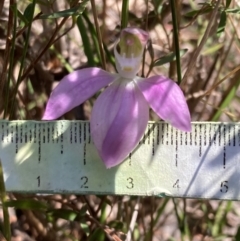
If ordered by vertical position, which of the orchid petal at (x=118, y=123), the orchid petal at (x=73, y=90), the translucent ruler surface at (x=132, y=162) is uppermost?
the orchid petal at (x=73, y=90)

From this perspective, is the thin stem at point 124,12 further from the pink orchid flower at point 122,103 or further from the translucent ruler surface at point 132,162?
the translucent ruler surface at point 132,162

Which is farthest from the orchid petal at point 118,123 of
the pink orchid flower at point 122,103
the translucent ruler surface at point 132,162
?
the translucent ruler surface at point 132,162

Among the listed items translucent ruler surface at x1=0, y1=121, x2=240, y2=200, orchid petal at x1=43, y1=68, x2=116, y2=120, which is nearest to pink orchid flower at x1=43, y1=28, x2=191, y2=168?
orchid petal at x1=43, y1=68, x2=116, y2=120

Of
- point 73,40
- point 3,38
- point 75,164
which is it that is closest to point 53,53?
point 73,40

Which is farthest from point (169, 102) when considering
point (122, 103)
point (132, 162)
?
point (132, 162)

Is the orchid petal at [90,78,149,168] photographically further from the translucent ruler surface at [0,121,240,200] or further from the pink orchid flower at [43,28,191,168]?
the translucent ruler surface at [0,121,240,200]

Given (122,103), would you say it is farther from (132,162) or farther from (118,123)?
(132,162)

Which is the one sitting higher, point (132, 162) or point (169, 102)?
point (169, 102)
